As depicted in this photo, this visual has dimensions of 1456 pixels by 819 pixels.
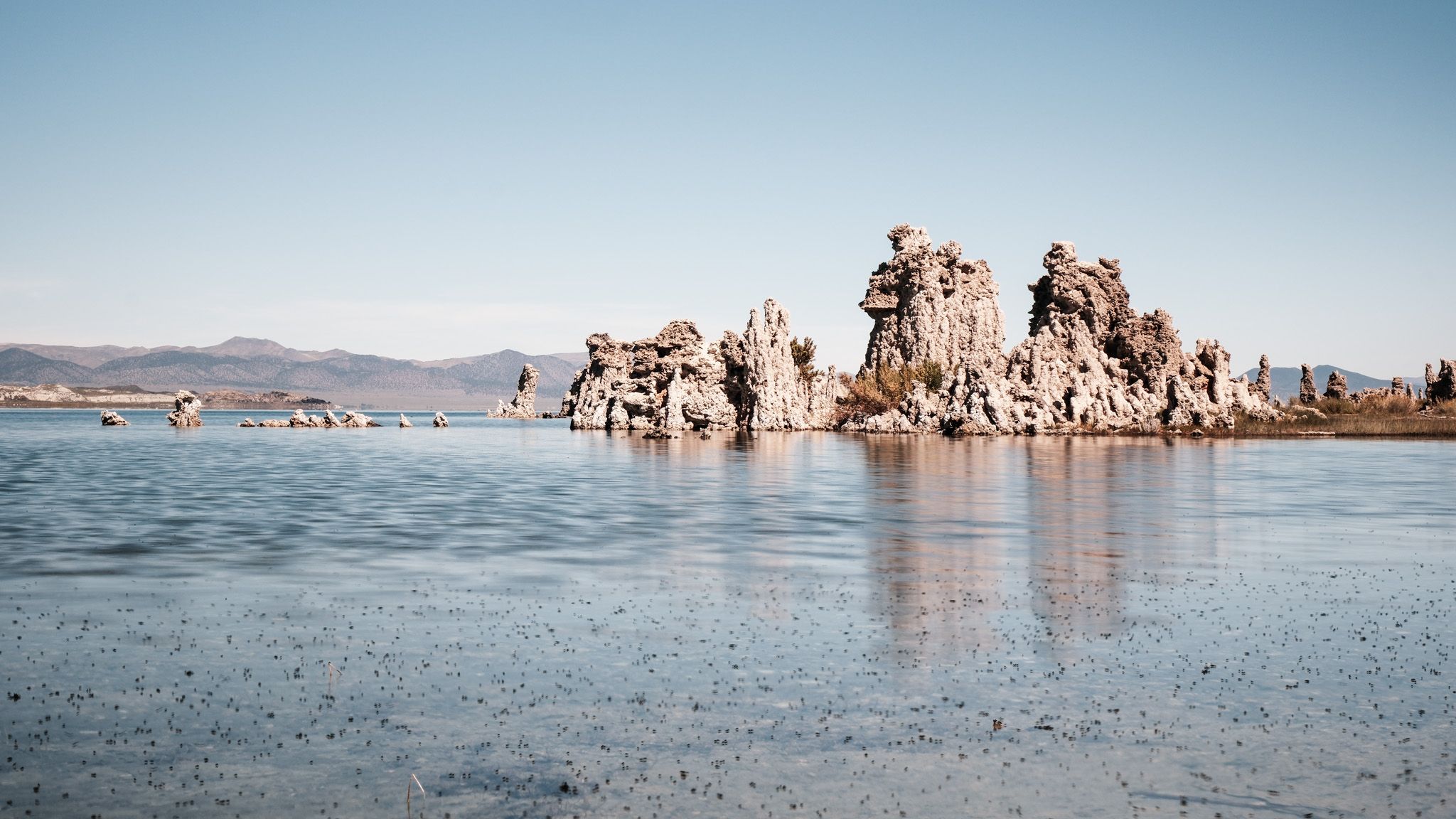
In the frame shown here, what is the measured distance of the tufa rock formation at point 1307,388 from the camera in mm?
149125

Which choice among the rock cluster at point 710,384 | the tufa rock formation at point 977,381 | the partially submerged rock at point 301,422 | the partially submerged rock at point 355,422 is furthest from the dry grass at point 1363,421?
the partially submerged rock at point 301,422

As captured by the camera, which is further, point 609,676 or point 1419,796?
point 609,676

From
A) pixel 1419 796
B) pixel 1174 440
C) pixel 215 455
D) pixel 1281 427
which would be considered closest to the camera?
pixel 1419 796

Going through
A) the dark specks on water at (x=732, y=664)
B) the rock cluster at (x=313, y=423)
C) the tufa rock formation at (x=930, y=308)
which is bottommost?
the dark specks on water at (x=732, y=664)

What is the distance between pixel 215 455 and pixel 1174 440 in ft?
268

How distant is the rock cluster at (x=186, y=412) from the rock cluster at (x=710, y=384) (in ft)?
182

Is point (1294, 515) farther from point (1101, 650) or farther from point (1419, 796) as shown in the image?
point (1419, 796)

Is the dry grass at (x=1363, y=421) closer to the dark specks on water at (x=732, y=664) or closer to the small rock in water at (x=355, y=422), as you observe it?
the dark specks on water at (x=732, y=664)

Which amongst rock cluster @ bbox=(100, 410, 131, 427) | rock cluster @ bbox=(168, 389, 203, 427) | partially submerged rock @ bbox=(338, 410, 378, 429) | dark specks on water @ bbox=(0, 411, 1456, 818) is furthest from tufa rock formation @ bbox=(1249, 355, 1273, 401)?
rock cluster @ bbox=(100, 410, 131, 427)

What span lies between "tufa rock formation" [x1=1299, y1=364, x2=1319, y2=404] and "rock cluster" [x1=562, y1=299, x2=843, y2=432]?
64.9 m

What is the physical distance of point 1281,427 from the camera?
117812 millimetres

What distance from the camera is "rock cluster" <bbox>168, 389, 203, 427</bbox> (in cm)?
15238

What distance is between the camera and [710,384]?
12962 centimetres

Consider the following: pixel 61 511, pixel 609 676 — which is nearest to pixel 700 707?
pixel 609 676
